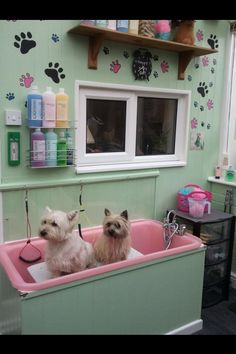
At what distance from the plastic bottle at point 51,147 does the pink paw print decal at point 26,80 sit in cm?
33

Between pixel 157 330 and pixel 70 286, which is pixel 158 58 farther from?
pixel 157 330

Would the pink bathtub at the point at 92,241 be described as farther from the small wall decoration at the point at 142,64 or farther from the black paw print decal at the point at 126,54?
the black paw print decal at the point at 126,54

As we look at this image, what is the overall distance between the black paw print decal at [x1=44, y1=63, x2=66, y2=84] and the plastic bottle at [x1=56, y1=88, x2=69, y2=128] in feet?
0.30

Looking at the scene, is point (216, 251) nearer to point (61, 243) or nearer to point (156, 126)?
point (156, 126)

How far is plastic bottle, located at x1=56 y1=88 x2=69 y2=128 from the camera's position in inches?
84.0

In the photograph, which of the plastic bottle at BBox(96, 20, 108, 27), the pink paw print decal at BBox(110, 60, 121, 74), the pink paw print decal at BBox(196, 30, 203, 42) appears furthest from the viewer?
the pink paw print decal at BBox(196, 30, 203, 42)

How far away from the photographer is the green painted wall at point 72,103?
2061 millimetres

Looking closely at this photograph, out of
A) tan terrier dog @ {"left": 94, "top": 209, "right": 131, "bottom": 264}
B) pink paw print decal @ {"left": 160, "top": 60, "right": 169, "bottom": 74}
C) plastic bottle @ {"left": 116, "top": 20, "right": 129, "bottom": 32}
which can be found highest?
plastic bottle @ {"left": 116, "top": 20, "right": 129, "bottom": 32}

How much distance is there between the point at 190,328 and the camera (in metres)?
2.34

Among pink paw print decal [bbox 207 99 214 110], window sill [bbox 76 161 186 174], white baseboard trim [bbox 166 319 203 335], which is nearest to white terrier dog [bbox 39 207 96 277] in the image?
window sill [bbox 76 161 186 174]

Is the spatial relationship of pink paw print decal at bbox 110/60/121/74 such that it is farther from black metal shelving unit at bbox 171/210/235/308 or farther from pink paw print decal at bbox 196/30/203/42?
black metal shelving unit at bbox 171/210/235/308

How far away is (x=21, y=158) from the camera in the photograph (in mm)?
2150

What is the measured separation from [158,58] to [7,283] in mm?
2041
